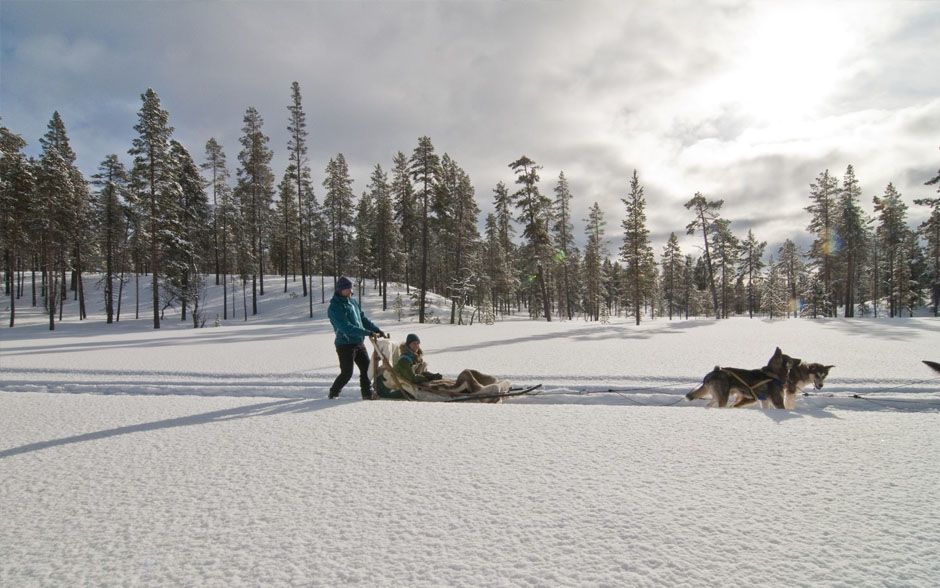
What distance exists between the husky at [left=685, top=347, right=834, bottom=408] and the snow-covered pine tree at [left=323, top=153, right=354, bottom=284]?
4020 cm

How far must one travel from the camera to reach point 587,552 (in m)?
2.01

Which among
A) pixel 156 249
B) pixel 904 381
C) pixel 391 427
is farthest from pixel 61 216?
pixel 904 381

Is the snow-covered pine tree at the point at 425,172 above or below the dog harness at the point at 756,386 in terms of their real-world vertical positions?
above

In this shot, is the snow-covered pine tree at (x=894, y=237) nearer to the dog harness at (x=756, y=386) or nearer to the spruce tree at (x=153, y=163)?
the dog harness at (x=756, y=386)

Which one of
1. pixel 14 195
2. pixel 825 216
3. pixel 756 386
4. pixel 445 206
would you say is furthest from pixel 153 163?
pixel 825 216

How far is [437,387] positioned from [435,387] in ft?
0.11

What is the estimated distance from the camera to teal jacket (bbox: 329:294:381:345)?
6461mm

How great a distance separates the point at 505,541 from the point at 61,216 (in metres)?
40.7

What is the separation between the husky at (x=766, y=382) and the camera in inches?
215

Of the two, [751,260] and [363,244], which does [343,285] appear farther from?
[751,260]

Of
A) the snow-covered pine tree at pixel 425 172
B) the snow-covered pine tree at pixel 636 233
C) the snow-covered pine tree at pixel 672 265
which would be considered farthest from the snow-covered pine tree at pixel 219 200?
the snow-covered pine tree at pixel 672 265

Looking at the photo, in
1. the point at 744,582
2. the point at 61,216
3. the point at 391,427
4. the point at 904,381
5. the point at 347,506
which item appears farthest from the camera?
the point at 61,216

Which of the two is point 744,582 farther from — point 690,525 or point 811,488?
point 811,488

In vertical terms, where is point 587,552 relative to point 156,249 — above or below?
below
